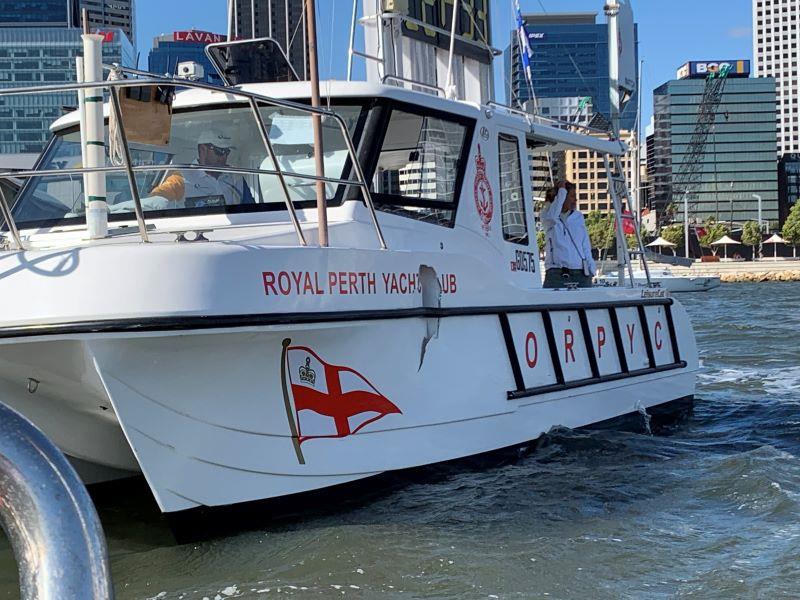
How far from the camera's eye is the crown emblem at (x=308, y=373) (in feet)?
16.5

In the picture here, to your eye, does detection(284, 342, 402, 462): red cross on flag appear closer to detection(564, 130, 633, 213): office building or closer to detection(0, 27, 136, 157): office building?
detection(0, 27, 136, 157): office building

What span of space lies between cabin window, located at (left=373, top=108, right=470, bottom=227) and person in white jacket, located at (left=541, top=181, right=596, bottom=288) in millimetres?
1937

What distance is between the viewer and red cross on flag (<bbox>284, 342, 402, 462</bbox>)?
5004mm

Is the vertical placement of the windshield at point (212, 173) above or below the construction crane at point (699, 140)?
below

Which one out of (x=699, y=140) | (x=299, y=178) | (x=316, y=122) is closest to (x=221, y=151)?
(x=299, y=178)

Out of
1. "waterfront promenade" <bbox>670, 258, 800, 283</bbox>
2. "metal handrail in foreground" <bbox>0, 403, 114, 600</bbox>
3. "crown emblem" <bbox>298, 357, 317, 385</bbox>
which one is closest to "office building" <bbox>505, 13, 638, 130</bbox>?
"crown emblem" <bbox>298, 357, 317, 385</bbox>

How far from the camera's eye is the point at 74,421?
4.96 metres

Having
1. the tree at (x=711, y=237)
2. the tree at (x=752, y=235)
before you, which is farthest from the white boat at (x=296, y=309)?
the tree at (x=752, y=235)

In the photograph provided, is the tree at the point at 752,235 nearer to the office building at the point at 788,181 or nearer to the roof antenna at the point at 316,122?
the office building at the point at 788,181

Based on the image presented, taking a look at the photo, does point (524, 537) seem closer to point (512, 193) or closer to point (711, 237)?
point (512, 193)

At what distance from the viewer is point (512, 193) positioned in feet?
24.0

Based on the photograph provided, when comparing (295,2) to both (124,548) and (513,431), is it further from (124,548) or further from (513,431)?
(124,548)

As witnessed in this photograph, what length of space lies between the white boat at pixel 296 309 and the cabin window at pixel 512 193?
0.02 metres

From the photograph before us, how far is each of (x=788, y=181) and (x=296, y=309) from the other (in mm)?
151833
